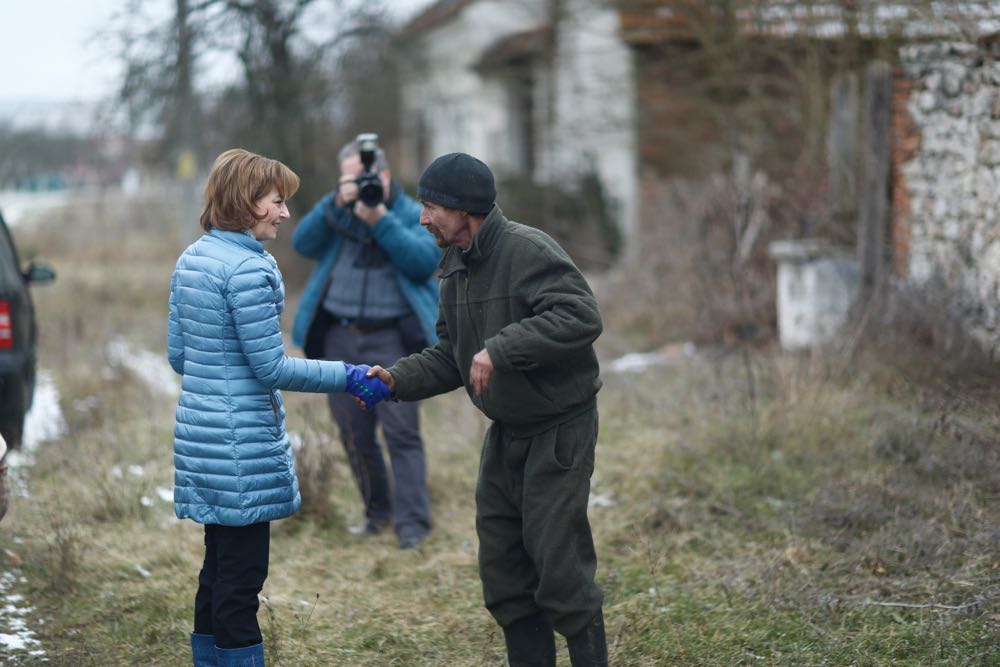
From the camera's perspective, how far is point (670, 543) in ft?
16.8

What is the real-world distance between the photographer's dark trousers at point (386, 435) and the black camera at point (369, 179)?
2.08 ft

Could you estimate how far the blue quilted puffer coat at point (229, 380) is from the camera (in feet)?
11.2

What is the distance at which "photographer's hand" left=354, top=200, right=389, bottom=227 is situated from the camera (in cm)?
507

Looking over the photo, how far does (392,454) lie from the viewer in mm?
5422

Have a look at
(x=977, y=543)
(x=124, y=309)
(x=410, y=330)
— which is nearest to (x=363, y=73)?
(x=124, y=309)

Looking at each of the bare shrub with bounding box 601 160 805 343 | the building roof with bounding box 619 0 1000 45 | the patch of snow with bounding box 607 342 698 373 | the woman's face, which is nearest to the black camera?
the woman's face

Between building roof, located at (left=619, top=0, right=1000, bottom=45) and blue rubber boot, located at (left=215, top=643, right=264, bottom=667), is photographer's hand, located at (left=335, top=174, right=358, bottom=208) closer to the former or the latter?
blue rubber boot, located at (left=215, top=643, right=264, bottom=667)

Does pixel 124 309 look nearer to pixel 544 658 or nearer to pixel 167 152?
pixel 167 152

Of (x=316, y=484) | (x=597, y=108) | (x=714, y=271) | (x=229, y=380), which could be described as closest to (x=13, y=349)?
(x=316, y=484)

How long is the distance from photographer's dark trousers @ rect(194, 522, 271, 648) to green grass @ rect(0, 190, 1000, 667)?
37 centimetres

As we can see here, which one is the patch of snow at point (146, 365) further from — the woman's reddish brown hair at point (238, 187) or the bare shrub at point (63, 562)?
the woman's reddish brown hair at point (238, 187)

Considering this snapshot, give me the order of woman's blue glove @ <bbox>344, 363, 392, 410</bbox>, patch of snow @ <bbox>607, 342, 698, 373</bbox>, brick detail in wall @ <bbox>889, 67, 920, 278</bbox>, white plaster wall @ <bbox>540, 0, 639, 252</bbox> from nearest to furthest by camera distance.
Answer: woman's blue glove @ <bbox>344, 363, 392, 410</bbox> → brick detail in wall @ <bbox>889, 67, 920, 278</bbox> → patch of snow @ <bbox>607, 342, 698, 373</bbox> → white plaster wall @ <bbox>540, 0, 639, 252</bbox>

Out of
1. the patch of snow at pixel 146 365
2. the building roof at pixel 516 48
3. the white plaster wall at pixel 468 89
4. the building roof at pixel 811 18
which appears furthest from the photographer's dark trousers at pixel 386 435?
the white plaster wall at pixel 468 89

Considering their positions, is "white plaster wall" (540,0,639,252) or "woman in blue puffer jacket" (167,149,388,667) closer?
"woman in blue puffer jacket" (167,149,388,667)
